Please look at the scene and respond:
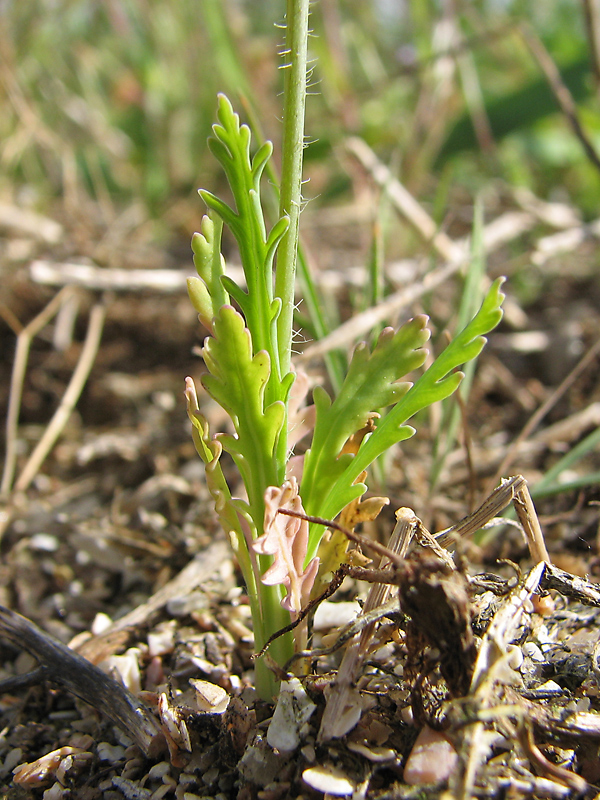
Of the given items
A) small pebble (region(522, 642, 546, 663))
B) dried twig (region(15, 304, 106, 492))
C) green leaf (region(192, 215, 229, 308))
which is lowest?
small pebble (region(522, 642, 546, 663))

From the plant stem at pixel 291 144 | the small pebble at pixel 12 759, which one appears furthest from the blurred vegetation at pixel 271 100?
the small pebble at pixel 12 759

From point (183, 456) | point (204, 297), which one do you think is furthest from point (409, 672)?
point (183, 456)

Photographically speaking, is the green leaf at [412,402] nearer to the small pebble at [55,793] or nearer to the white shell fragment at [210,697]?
the white shell fragment at [210,697]

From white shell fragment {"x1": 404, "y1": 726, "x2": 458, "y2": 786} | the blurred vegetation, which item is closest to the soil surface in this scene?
white shell fragment {"x1": 404, "y1": 726, "x2": 458, "y2": 786}

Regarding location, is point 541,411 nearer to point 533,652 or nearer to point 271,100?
point 533,652

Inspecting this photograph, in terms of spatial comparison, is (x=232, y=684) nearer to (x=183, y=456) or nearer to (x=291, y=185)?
(x=291, y=185)

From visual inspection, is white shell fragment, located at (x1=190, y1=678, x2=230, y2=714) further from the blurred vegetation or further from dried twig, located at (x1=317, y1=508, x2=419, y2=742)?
the blurred vegetation
